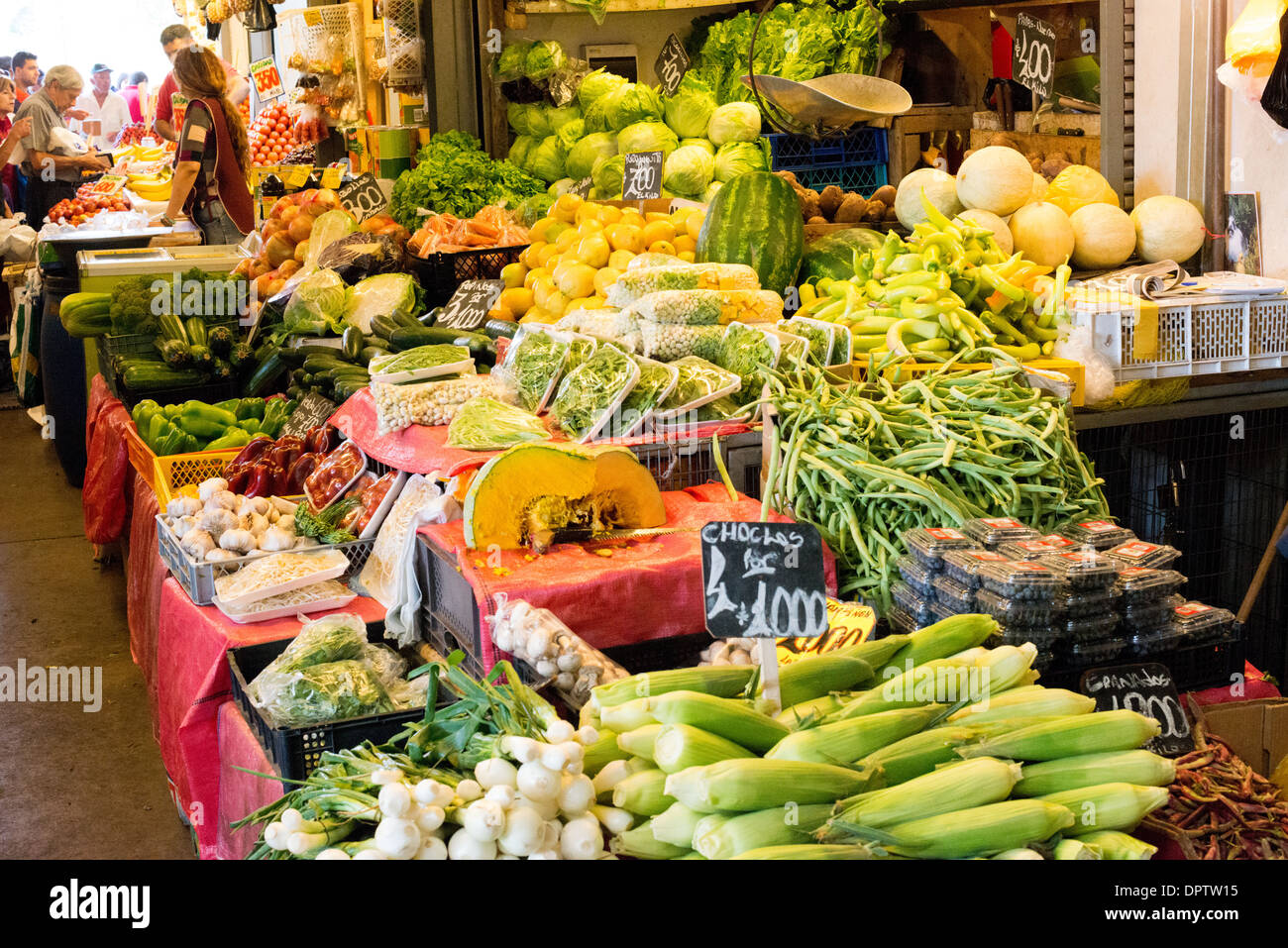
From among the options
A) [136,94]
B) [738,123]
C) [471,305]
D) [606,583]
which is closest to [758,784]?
[606,583]

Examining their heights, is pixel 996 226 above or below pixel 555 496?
above

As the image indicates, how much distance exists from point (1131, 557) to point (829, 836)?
124cm

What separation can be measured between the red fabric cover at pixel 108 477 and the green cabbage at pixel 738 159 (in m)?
3.08

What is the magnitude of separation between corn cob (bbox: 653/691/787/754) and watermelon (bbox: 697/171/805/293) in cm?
284

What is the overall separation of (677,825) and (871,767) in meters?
0.29

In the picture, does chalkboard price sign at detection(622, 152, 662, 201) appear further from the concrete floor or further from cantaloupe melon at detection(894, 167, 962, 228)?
the concrete floor

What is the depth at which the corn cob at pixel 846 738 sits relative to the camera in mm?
1771

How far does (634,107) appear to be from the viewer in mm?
7062

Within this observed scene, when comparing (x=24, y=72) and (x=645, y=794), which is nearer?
(x=645, y=794)

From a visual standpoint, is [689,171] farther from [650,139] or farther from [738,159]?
[650,139]

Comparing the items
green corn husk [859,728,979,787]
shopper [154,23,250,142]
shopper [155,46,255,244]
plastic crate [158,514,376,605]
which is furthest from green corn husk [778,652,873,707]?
shopper [154,23,250,142]

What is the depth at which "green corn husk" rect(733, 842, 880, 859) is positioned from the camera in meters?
1.58
